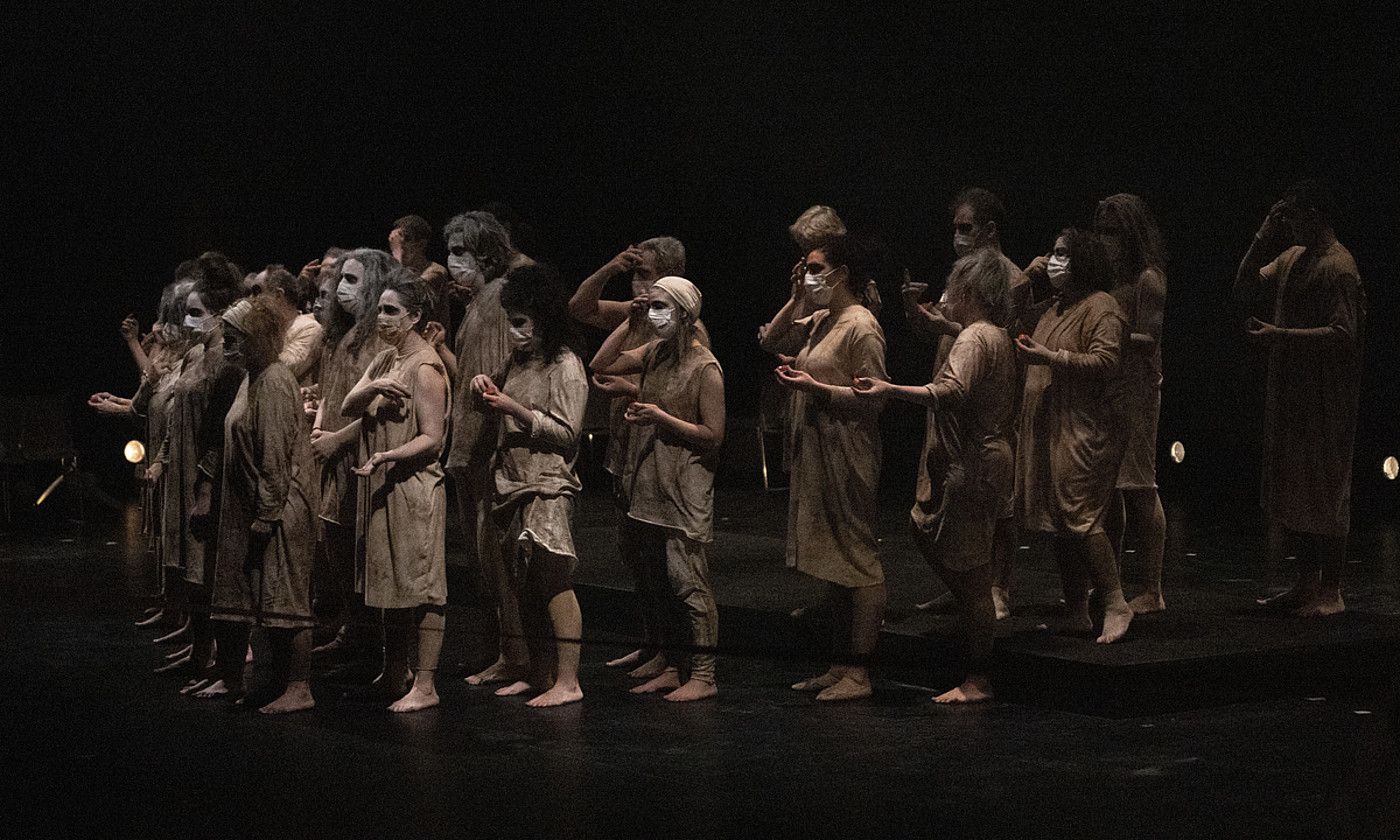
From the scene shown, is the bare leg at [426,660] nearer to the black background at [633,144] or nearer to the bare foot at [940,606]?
the bare foot at [940,606]

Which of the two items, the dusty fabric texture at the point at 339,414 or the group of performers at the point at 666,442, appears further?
the dusty fabric texture at the point at 339,414

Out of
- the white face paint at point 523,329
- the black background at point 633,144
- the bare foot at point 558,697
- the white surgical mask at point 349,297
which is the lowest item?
the bare foot at point 558,697

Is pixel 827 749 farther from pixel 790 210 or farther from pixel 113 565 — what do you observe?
pixel 790 210

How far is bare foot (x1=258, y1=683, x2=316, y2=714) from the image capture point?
5.86m

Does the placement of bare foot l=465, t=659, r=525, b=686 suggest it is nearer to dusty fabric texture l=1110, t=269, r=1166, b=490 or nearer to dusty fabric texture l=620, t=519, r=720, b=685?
dusty fabric texture l=620, t=519, r=720, b=685

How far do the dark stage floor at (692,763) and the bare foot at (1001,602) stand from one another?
0.30 meters

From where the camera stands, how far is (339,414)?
20.4ft

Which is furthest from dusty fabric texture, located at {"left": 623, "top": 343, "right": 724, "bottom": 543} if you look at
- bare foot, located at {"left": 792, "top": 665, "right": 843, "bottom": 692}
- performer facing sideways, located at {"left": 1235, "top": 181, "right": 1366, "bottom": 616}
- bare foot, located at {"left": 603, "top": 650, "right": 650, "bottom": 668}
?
performer facing sideways, located at {"left": 1235, "top": 181, "right": 1366, "bottom": 616}

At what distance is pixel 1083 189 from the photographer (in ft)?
36.2

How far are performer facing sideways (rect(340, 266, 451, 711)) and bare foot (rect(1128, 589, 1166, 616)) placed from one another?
2.36 meters

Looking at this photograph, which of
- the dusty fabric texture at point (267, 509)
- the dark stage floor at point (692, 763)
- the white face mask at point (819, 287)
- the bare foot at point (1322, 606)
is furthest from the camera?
the bare foot at point (1322, 606)

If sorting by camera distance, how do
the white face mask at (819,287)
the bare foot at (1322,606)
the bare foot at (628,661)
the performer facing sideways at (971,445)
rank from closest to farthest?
1. the performer facing sideways at (971,445)
2. the white face mask at (819,287)
3. the bare foot at (1322,606)
4. the bare foot at (628,661)

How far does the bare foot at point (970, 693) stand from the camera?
19.7 feet

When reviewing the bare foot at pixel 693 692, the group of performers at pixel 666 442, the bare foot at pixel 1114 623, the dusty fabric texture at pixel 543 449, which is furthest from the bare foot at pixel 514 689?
the bare foot at pixel 1114 623
